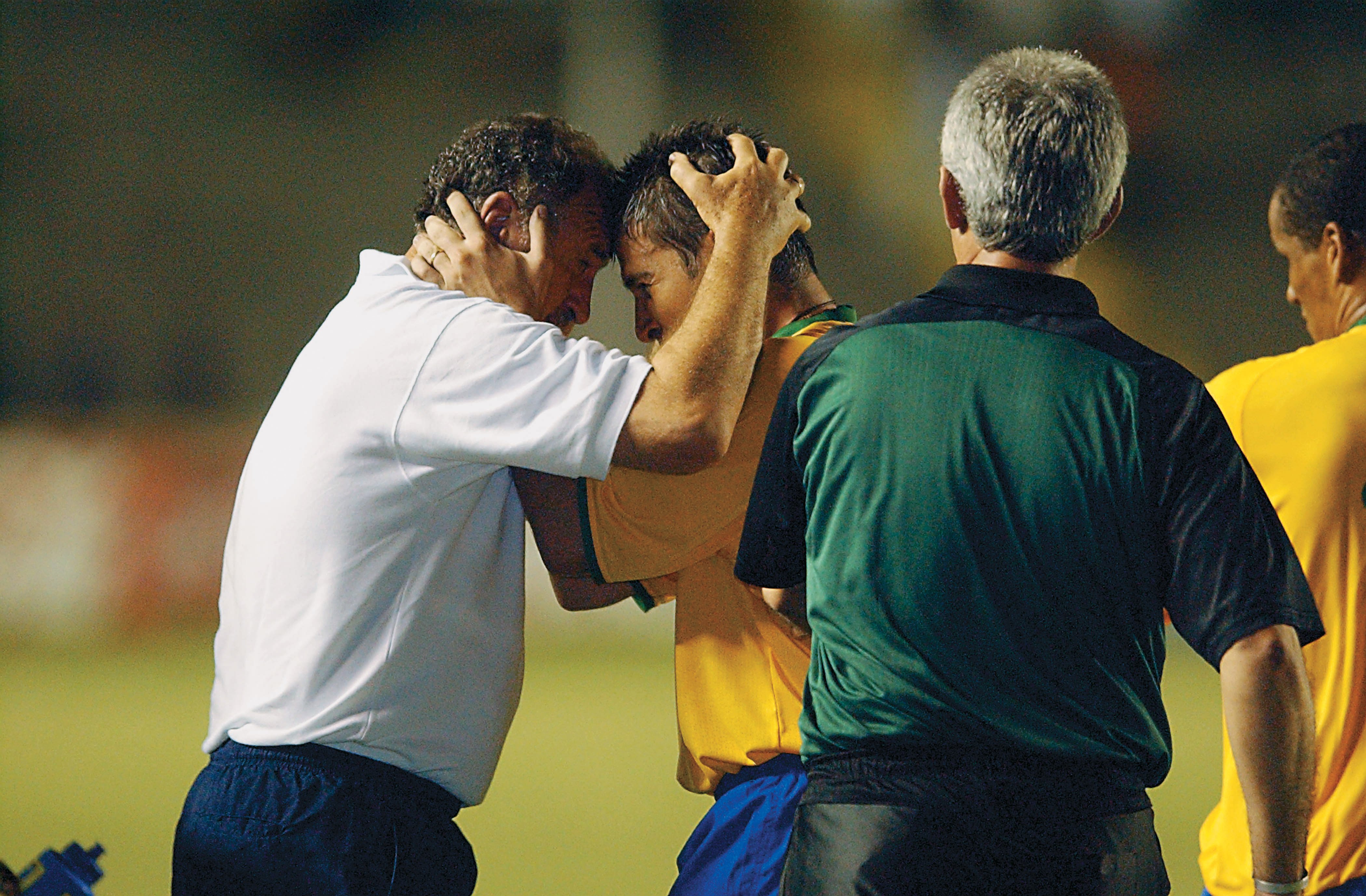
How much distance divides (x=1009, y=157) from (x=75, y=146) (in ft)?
42.6

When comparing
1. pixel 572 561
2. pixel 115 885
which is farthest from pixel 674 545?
pixel 115 885

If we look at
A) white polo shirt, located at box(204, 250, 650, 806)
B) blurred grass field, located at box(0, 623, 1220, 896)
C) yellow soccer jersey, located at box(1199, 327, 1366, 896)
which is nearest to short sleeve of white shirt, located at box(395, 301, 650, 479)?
white polo shirt, located at box(204, 250, 650, 806)

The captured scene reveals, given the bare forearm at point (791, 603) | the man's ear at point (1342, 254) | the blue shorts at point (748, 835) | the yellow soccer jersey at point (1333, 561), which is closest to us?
the bare forearm at point (791, 603)

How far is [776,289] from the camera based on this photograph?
212 cm

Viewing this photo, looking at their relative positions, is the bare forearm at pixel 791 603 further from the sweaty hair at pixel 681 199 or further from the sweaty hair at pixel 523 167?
the sweaty hair at pixel 523 167

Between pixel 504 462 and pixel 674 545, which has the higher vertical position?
pixel 504 462

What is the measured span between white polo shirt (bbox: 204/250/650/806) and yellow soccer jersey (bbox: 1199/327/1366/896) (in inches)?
43.9

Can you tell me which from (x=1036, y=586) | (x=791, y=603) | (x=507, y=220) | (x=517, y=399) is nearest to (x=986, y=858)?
(x=1036, y=586)

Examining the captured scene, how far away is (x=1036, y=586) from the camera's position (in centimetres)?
138

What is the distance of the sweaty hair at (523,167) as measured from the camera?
2123 mm

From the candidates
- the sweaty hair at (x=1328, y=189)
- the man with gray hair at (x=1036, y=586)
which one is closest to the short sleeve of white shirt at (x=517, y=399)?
the man with gray hair at (x=1036, y=586)

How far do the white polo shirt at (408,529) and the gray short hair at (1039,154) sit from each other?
0.50 meters

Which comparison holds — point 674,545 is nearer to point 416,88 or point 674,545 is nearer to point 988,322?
point 988,322

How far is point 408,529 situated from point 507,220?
1.82 ft
